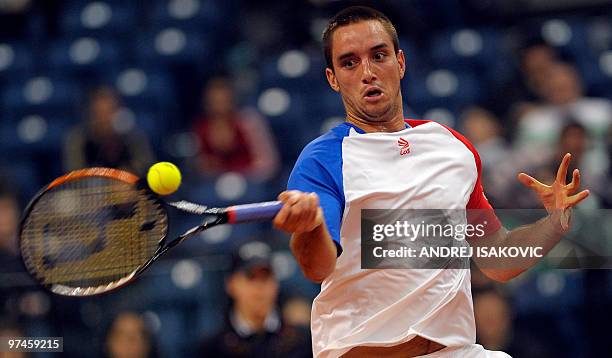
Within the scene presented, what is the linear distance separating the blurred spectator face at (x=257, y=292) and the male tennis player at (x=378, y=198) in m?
2.60

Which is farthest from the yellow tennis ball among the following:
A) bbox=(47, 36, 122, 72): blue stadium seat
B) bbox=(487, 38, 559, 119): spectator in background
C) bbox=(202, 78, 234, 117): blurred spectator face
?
bbox=(47, 36, 122, 72): blue stadium seat

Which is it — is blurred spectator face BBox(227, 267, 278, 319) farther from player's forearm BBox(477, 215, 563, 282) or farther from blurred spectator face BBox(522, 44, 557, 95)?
blurred spectator face BBox(522, 44, 557, 95)

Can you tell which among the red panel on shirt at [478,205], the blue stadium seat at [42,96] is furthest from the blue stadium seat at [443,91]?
the red panel on shirt at [478,205]

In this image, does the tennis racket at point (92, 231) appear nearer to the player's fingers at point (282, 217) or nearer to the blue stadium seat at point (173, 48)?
the player's fingers at point (282, 217)

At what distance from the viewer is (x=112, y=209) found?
14.2 ft

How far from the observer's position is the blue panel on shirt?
12.1 feet

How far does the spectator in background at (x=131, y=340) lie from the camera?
668cm

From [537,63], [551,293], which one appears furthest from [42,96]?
[551,293]

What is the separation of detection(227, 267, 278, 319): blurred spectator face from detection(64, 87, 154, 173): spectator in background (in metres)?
2.72

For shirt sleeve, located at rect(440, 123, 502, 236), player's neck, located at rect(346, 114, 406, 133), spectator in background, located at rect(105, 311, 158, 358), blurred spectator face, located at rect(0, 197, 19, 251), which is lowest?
spectator in background, located at rect(105, 311, 158, 358)

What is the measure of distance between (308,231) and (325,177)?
1.22 feet

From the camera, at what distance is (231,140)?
9.42 m

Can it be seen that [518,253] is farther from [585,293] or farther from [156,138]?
[156,138]

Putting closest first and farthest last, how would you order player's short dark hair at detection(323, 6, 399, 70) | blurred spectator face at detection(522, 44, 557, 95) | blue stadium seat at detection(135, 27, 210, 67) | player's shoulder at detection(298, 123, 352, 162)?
player's shoulder at detection(298, 123, 352, 162)
player's short dark hair at detection(323, 6, 399, 70)
blurred spectator face at detection(522, 44, 557, 95)
blue stadium seat at detection(135, 27, 210, 67)
